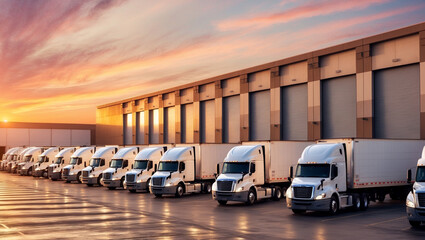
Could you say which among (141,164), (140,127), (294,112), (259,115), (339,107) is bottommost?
(141,164)

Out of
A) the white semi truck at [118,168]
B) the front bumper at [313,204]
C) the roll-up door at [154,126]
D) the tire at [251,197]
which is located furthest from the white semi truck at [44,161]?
the front bumper at [313,204]

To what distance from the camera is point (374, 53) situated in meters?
40.5

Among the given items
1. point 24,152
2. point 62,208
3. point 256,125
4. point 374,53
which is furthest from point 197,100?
point 62,208

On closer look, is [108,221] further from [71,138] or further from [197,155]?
[71,138]

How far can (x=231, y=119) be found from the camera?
59156 millimetres

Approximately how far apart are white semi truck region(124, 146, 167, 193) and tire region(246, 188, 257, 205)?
10.9m

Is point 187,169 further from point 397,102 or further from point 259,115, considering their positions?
point 259,115

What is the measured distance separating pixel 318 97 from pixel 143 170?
1680cm

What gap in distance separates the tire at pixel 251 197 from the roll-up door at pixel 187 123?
122 ft

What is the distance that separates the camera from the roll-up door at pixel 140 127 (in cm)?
7944

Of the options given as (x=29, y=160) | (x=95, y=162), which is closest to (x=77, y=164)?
(x=95, y=162)

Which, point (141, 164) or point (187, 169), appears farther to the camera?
point (141, 164)

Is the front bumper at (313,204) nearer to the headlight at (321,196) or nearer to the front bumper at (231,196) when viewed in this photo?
the headlight at (321,196)

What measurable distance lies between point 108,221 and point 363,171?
1309 cm
